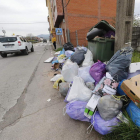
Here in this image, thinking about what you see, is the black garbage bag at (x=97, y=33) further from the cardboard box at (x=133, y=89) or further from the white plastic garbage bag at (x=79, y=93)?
the cardboard box at (x=133, y=89)

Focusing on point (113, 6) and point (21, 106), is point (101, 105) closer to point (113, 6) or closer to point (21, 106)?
point (21, 106)

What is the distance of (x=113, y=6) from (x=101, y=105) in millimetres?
12860

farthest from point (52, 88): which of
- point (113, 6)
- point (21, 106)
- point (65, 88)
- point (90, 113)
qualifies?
point (113, 6)

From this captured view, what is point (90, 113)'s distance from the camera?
4.76 feet

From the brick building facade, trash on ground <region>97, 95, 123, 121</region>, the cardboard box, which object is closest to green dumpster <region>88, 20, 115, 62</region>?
the cardboard box

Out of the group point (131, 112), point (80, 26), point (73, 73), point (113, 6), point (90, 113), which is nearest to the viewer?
point (131, 112)

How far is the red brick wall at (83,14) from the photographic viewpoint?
28.5ft

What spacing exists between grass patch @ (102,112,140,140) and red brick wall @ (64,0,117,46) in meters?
8.46

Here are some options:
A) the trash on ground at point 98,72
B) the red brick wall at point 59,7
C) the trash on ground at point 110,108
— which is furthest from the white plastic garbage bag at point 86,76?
the red brick wall at point 59,7

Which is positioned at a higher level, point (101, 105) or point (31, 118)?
point (101, 105)

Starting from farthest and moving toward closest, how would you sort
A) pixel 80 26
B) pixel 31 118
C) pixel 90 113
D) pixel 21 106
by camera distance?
pixel 80 26 < pixel 21 106 < pixel 31 118 < pixel 90 113

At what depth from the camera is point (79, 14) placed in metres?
9.05

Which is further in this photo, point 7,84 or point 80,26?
point 80,26

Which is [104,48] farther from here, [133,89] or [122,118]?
[122,118]
